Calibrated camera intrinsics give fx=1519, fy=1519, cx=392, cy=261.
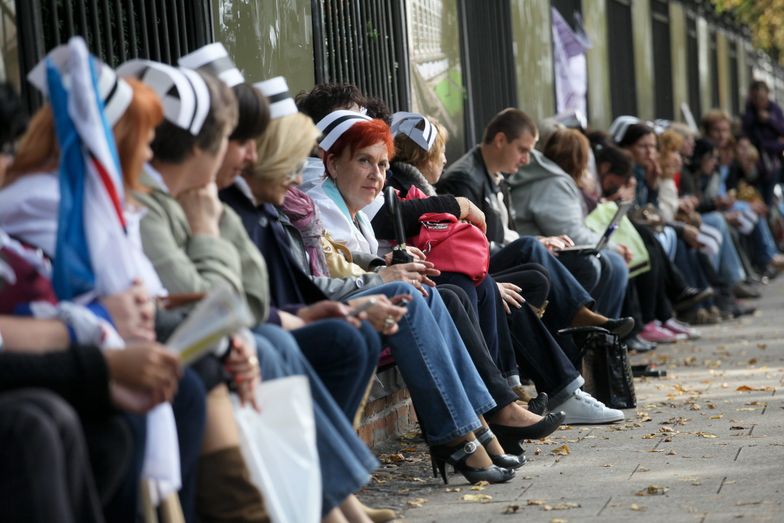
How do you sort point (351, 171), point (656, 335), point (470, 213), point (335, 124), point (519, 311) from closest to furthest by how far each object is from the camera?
point (351, 171) < point (335, 124) < point (519, 311) < point (470, 213) < point (656, 335)

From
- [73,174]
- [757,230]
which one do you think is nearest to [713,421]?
[73,174]

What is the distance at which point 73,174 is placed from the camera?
12.2ft

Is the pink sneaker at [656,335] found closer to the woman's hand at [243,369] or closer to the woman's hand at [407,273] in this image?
the woman's hand at [407,273]

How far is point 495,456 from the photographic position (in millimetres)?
5988

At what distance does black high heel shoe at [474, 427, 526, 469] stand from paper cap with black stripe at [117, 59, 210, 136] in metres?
2.15

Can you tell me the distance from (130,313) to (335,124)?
3016 millimetres

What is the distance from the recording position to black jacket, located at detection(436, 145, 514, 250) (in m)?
8.36

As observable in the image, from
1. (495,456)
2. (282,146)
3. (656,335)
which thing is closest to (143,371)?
(282,146)

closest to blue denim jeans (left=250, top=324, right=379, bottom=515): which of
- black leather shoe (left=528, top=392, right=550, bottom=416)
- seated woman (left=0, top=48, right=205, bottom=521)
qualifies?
seated woman (left=0, top=48, right=205, bottom=521)

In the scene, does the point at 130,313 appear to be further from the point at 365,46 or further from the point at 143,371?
the point at 365,46

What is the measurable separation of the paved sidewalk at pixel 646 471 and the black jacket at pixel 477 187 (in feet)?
4.09

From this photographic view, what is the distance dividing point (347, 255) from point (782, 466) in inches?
76.1

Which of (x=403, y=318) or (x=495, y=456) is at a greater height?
(x=403, y=318)

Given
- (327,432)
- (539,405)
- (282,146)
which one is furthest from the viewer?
(539,405)
